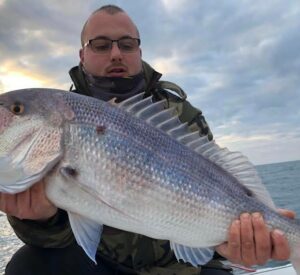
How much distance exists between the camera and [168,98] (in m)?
3.89

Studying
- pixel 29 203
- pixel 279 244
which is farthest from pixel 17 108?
pixel 279 244

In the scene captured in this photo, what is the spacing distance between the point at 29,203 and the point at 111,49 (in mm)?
1710

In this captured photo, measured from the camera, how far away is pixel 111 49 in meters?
3.74

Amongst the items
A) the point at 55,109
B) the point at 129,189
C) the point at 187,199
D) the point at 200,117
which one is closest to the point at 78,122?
the point at 55,109

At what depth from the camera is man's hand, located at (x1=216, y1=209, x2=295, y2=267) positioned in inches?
105

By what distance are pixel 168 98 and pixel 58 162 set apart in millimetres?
1806

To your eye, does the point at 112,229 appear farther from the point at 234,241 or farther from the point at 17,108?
the point at 17,108

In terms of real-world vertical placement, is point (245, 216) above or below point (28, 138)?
below

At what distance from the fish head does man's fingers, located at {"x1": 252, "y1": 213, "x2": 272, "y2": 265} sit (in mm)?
1319

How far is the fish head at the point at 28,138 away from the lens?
2293mm

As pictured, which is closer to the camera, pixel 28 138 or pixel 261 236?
pixel 28 138

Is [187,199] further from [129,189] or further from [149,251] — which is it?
[149,251]

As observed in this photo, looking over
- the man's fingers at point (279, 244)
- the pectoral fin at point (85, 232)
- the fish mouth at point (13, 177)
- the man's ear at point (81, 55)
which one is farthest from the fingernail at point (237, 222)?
the man's ear at point (81, 55)

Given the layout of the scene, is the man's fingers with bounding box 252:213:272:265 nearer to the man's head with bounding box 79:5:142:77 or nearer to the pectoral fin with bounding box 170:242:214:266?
the pectoral fin with bounding box 170:242:214:266
